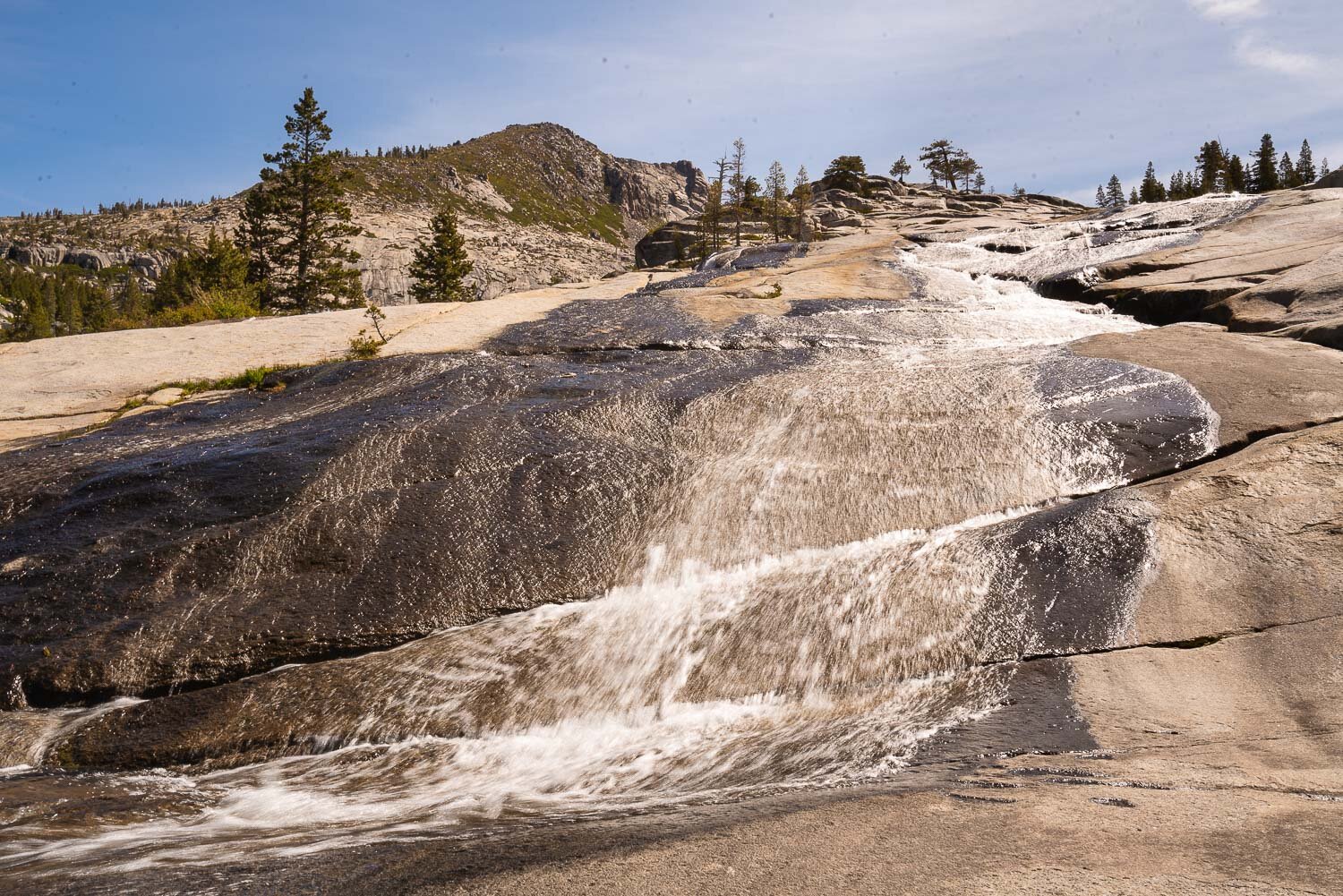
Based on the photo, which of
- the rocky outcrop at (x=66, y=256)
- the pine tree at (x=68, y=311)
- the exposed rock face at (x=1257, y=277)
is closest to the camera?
the exposed rock face at (x=1257, y=277)

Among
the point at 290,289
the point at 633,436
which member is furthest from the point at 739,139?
the point at 633,436

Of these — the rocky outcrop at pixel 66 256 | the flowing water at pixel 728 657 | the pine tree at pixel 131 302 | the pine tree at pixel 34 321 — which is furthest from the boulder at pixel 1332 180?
the rocky outcrop at pixel 66 256

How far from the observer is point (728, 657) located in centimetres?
747

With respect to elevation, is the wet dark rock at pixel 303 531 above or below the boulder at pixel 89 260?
below

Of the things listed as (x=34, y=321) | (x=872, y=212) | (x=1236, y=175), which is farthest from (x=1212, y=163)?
(x=34, y=321)

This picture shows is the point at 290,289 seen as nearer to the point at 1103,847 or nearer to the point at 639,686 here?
the point at 639,686

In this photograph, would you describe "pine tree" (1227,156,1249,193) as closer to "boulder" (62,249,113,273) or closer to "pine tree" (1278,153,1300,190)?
"pine tree" (1278,153,1300,190)

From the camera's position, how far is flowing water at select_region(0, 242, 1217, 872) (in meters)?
5.62

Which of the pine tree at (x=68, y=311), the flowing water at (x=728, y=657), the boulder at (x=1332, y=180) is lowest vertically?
the flowing water at (x=728, y=657)

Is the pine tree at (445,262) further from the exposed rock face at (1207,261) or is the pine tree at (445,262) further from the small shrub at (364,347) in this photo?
the small shrub at (364,347)

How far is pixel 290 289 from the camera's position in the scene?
162ft

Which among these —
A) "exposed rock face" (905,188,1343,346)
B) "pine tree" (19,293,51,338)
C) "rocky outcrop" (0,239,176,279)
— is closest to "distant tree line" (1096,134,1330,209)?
"exposed rock face" (905,188,1343,346)

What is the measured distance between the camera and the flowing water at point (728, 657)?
5.62 metres

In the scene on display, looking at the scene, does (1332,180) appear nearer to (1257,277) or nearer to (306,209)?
(1257,277)
